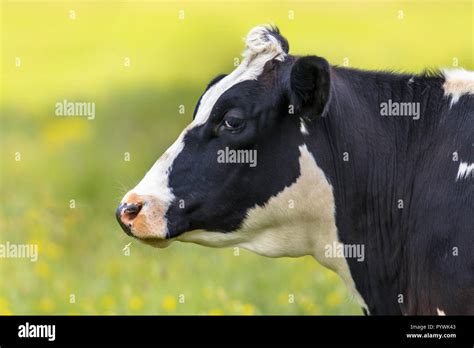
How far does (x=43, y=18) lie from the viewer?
65.7ft

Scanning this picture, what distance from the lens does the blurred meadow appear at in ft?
36.9

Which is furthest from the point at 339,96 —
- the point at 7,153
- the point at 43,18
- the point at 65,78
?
the point at 43,18

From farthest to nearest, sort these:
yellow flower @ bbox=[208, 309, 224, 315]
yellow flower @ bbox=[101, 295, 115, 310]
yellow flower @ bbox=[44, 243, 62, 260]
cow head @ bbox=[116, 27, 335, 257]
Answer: yellow flower @ bbox=[44, 243, 62, 260]
yellow flower @ bbox=[101, 295, 115, 310]
yellow flower @ bbox=[208, 309, 224, 315]
cow head @ bbox=[116, 27, 335, 257]

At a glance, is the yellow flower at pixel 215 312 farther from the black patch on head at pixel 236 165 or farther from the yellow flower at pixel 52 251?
the black patch on head at pixel 236 165

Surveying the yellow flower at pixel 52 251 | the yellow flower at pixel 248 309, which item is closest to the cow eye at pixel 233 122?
the yellow flower at pixel 248 309

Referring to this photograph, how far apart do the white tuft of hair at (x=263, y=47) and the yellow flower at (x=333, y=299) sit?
4.29 meters

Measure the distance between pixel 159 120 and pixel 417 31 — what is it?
5116 mm

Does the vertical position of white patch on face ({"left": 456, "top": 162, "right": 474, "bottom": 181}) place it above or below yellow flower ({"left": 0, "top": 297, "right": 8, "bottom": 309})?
above

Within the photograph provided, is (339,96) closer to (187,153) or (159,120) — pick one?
(187,153)

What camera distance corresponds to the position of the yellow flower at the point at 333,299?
35.2 feet

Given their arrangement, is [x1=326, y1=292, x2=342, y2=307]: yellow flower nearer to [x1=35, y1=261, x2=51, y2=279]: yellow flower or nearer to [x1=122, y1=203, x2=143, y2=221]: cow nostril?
[x1=35, y1=261, x2=51, y2=279]: yellow flower

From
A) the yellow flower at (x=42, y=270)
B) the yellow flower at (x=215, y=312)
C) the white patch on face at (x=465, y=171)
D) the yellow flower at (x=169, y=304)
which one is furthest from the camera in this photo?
the yellow flower at (x=42, y=270)

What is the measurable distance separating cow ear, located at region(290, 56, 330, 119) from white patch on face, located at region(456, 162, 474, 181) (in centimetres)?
92

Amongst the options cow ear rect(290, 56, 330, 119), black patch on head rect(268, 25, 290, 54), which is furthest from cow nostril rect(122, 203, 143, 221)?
black patch on head rect(268, 25, 290, 54)
